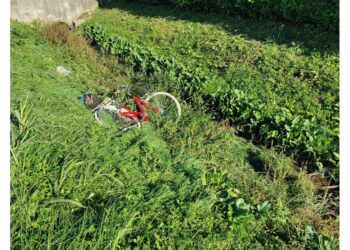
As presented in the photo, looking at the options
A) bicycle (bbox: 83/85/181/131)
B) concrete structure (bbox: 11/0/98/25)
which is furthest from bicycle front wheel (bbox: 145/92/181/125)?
concrete structure (bbox: 11/0/98/25)

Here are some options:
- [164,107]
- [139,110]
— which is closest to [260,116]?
[164,107]

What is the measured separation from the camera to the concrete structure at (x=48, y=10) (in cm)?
1192

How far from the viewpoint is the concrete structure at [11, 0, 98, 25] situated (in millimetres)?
11922

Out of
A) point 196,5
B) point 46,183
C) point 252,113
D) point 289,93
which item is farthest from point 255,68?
point 46,183

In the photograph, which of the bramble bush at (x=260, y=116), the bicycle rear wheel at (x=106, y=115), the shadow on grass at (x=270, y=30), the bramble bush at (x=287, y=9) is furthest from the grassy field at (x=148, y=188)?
the bramble bush at (x=287, y=9)

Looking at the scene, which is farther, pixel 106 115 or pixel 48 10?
pixel 48 10

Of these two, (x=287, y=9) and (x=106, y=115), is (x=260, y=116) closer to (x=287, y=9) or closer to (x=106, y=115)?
(x=106, y=115)

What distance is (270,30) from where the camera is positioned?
10289 millimetres

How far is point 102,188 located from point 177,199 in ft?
3.40

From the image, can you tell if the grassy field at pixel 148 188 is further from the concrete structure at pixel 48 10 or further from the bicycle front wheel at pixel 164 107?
the concrete structure at pixel 48 10

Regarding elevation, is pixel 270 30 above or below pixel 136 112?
above

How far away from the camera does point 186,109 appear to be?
7.21 m

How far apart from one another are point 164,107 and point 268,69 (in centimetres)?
344

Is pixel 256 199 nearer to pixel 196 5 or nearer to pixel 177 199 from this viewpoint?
pixel 177 199
